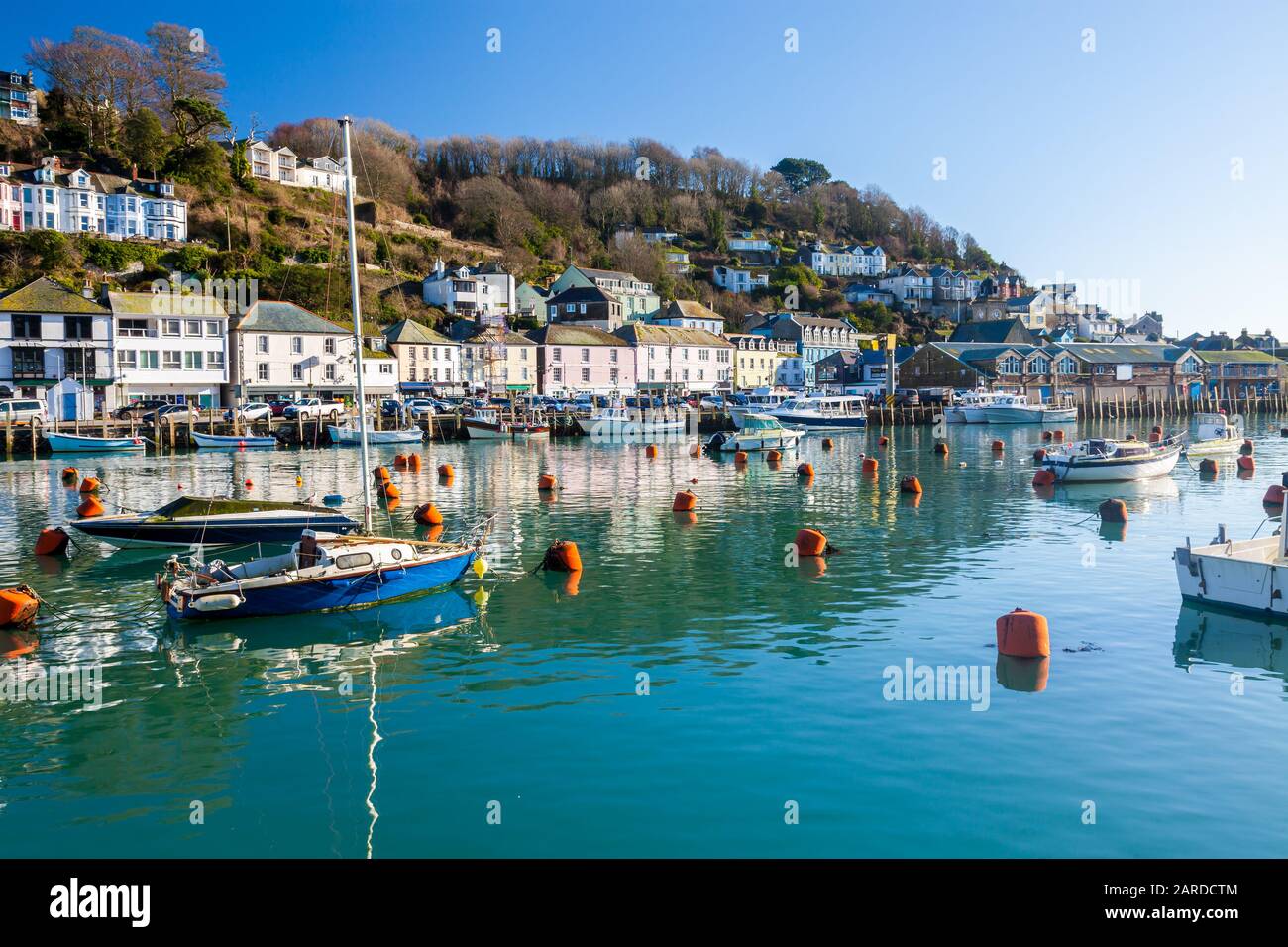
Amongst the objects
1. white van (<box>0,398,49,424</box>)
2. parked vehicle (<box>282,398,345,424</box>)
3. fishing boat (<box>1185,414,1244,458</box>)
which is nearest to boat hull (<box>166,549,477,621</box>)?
fishing boat (<box>1185,414,1244,458</box>)

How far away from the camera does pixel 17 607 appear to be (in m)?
23.1

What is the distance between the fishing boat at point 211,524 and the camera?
1216 inches

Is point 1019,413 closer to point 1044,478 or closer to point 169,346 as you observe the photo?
point 1044,478

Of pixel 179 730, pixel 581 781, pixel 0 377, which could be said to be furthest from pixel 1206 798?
pixel 0 377

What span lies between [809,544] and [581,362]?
87498 millimetres

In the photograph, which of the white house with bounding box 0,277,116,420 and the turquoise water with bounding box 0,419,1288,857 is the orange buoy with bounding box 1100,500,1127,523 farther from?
the white house with bounding box 0,277,116,420

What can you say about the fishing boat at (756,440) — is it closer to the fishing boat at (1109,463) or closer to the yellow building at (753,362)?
the fishing boat at (1109,463)

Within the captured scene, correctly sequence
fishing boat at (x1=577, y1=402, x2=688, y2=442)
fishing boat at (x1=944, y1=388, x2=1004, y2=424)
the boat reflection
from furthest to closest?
1. fishing boat at (x1=944, y1=388, x2=1004, y2=424)
2. fishing boat at (x1=577, y1=402, x2=688, y2=442)
3. the boat reflection

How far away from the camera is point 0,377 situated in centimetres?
7794

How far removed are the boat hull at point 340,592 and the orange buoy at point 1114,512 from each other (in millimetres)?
24857

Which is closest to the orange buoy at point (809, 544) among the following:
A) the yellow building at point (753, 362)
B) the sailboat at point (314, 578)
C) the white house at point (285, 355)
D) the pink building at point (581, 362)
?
the sailboat at point (314, 578)

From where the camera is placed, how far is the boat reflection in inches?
803

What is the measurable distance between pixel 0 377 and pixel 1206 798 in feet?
285

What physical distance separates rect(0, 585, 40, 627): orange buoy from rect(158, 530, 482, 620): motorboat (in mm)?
3116
